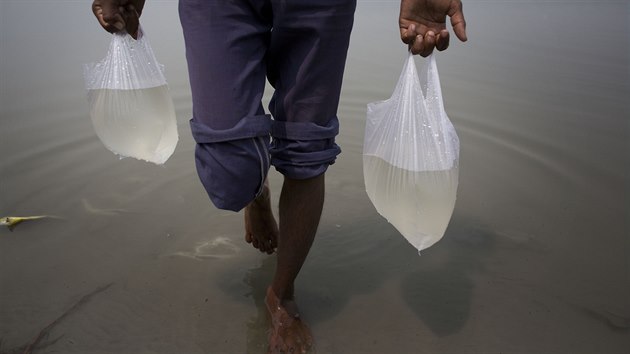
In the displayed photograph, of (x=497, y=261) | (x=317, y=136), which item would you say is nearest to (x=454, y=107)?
(x=497, y=261)

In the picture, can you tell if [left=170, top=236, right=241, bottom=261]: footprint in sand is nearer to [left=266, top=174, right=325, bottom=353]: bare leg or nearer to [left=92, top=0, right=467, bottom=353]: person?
[left=266, top=174, right=325, bottom=353]: bare leg

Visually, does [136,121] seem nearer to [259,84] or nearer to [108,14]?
[108,14]

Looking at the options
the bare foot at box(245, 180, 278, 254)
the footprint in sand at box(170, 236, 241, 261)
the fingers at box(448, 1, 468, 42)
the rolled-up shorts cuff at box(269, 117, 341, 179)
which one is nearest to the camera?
the fingers at box(448, 1, 468, 42)

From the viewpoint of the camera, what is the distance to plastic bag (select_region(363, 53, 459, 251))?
132 centimetres

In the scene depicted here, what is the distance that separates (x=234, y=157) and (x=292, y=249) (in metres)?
0.33

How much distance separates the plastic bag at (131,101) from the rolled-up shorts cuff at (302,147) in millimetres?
510

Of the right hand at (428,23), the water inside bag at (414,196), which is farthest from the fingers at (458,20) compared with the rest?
the water inside bag at (414,196)

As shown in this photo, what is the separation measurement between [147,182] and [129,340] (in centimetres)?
93

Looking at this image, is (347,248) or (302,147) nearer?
(302,147)

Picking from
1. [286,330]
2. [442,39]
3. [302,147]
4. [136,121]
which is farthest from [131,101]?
[442,39]

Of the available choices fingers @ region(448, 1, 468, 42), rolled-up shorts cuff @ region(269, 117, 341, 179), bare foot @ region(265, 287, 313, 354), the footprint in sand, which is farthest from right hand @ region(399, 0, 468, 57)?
the footprint in sand

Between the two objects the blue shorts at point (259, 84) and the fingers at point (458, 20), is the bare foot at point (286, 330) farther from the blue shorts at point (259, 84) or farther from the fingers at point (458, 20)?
the fingers at point (458, 20)

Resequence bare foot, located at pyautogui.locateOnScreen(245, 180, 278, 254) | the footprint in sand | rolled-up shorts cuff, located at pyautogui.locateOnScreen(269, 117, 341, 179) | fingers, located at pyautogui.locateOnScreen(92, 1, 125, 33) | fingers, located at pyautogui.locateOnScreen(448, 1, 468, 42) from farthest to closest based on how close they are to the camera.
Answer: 1. the footprint in sand
2. bare foot, located at pyautogui.locateOnScreen(245, 180, 278, 254)
3. fingers, located at pyautogui.locateOnScreen(92, 1, 125, 33)
4. rolled-up shorts cuff, located at pyautogui.locateOnScreen(269, 117, 341, 179)
5. fingers, located at pyautogui.locateOnScreen(448, 1, 468, 42)

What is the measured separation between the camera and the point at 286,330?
1.47 meters
